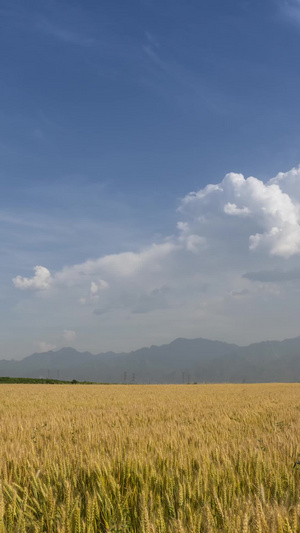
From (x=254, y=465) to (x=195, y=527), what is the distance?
2.11m

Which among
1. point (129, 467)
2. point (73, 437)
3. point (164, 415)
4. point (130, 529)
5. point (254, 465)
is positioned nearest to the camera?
point (130, 529)

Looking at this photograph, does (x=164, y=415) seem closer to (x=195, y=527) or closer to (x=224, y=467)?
(x=224, y=467)

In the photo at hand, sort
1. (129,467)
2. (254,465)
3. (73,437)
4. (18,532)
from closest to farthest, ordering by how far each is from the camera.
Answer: (18,532) → (129,467) → (254,465) → (73,437)

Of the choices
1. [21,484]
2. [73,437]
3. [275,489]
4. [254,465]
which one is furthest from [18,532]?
[73,437]

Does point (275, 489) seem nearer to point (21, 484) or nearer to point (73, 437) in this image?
point (21, 484)

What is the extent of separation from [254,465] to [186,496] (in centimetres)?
120

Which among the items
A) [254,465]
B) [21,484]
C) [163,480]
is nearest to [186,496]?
[163,480]

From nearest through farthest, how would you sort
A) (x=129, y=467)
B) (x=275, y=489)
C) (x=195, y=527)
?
(x=195, y=527) → (x=275, y=489) → (x=129, y=467)

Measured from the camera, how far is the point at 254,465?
4191mm

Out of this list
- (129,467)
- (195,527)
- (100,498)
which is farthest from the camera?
(129,467)

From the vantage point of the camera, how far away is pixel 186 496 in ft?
10.7

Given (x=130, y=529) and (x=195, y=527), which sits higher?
(x=195, y=527)

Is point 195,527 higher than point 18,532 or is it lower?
higher

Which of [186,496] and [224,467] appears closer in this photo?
[186,496]
